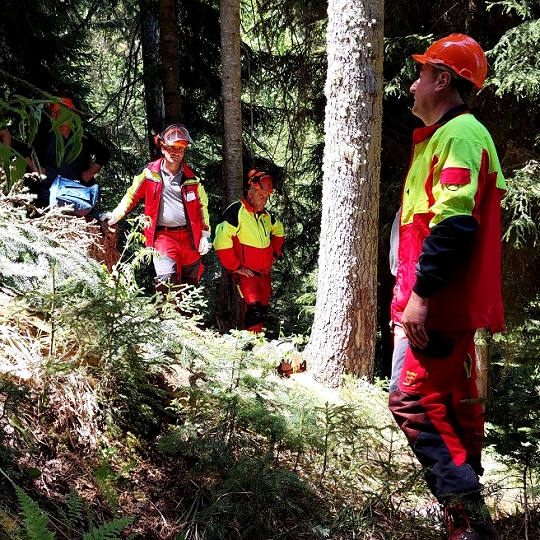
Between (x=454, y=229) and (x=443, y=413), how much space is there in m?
0.83

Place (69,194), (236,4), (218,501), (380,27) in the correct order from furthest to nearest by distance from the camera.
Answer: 1. (236,4)
2. (69,194)
3. (380,27)
4. (218,501)

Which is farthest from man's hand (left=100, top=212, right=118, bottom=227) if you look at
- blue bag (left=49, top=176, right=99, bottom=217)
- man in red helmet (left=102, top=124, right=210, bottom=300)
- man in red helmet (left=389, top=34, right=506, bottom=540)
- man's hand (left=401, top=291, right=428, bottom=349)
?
man's hand (left=401, top=291, right=428, bottom=349)

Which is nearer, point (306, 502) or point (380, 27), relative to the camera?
point (306, 502)

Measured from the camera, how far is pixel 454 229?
2.78 metres

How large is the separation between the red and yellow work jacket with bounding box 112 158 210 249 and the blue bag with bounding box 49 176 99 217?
0.36 meters

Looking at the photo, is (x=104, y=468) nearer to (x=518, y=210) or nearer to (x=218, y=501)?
(x=218, y=501)

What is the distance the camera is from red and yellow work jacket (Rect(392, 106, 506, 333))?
9.15 ft

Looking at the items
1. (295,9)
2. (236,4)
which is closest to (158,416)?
(236,4)

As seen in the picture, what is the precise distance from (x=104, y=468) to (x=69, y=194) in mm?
4135

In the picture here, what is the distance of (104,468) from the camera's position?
287 centimetres

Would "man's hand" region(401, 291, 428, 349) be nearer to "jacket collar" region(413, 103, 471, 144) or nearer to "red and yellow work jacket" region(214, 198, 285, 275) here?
"jacket collar" region(413, 103, 471, 144)

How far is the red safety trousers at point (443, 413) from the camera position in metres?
2.78

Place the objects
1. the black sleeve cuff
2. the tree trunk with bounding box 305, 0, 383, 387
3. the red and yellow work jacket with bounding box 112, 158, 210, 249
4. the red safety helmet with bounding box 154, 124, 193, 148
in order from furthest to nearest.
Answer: the red and yellow work jacket with bounding box 112, 158, 210, 249
the red safety helmet with bounding box 154, 124, 193, 148
the tree trunk with bounding box 305, 0, 383, 387
the black sleeve cuff

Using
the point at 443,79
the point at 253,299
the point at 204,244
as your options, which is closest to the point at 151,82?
the point at 204,244
